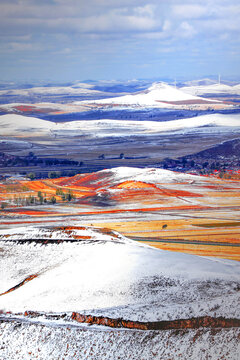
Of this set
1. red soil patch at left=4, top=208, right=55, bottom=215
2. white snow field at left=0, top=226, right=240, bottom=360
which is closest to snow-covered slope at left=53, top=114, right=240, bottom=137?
red soil patch at left=4, top=208, right=55, bottom=215

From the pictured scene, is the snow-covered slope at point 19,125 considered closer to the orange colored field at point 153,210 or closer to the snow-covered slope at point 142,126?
the snow-covered slope at point 142,126

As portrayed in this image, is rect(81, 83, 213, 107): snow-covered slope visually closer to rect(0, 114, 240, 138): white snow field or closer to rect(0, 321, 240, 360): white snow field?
rect(0, 114, 240, 138): white snow field

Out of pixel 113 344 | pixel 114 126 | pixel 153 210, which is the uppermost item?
pixel 114 126

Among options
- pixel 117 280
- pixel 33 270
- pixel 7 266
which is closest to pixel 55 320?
pixel 117 280

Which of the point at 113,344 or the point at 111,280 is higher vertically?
the point at 111,280

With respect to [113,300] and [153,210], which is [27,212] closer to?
[153,210]

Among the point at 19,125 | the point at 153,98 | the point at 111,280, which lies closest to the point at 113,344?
the point at 111,280

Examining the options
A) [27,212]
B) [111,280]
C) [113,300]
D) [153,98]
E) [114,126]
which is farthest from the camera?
[153,98]
